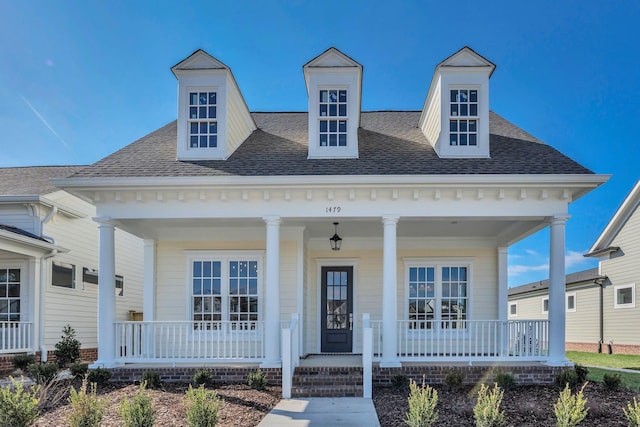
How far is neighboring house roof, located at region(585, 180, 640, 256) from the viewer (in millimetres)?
17641

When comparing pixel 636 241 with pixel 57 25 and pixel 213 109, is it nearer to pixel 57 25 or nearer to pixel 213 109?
pixel 213 109

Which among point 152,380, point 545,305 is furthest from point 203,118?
point 545,305

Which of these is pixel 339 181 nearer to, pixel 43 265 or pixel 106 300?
pixel 106 300

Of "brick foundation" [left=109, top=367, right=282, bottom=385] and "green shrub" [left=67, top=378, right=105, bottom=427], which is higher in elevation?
"green shrub" [left=67, top=378, right=105, bottom=427]

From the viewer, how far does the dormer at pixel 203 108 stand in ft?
32.0

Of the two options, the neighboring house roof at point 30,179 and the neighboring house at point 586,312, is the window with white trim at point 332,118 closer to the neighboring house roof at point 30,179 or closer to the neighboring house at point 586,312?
the neighboring house roof at point 30,179

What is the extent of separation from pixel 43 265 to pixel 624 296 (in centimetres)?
2043

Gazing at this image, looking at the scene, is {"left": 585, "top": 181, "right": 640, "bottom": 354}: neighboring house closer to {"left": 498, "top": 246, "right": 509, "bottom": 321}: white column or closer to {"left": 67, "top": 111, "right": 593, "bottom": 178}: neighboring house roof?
{"left": 498, "top": 246, "right": 509, "bottom": 321}: white column

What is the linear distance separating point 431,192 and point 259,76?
20.6 feet

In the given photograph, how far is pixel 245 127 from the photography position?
11.2 metres

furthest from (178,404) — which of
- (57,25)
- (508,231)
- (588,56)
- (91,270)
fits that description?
(588,56)

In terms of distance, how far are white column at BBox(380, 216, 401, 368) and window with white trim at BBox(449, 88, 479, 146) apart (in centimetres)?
248

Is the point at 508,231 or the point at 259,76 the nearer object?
the point at 508,231

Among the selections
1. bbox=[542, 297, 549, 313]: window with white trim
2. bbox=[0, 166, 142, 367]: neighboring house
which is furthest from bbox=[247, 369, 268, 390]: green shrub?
bbox=[542, 297, 549, 313]: window with white trim
